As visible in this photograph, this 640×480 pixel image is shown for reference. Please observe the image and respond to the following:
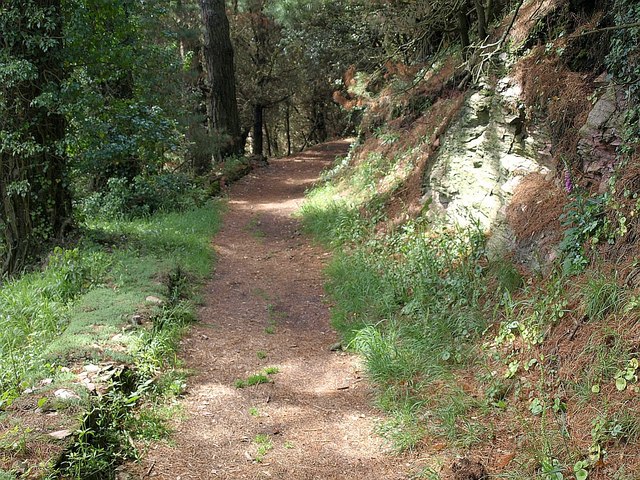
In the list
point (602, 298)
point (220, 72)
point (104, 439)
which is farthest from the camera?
point (220, 72)

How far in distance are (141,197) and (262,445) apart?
26.2 ft

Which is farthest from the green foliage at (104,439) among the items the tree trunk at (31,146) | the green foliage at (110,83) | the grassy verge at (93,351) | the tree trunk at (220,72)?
the tree trunk at (220,72)

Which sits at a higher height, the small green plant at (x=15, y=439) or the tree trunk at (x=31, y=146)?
the tree trunk at (x=31, y=146)

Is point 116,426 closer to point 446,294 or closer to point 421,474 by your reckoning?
point 421,474

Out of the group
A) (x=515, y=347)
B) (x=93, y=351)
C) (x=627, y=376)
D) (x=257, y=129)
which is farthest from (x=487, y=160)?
(x=257, y=129)

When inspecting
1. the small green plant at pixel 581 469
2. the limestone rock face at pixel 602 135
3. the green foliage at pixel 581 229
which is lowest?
the small green plant at pixel 581 469

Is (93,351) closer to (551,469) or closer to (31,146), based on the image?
(551,469)

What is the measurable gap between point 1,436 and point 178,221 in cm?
691

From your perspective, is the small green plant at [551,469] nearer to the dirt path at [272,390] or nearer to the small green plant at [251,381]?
the dirt path at [272,390]

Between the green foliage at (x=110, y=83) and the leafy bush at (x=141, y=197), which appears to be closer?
the green foliage at (x=110, y=83)

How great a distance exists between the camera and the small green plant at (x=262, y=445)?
375cm

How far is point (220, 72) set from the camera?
52.3 feet

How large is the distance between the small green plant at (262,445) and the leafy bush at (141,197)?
7.20 m

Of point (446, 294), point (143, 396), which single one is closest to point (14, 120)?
point (143, 396)
